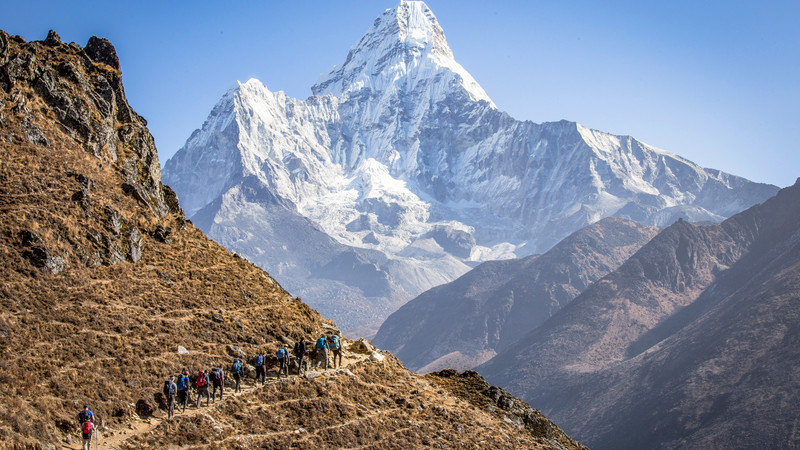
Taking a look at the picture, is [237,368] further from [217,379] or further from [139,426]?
[139,426]

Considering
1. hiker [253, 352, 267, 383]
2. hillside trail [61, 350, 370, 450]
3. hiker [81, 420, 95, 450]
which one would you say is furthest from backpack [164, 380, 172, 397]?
hiker [253, 352, 267, 383]

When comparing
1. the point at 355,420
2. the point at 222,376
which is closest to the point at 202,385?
the point at 222,376

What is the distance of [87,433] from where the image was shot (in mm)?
36062

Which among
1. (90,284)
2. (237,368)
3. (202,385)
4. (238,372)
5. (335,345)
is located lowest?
(202,385)

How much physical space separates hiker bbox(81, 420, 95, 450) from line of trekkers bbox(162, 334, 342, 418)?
238 inches

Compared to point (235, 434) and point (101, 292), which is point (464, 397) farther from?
point (101, 292)

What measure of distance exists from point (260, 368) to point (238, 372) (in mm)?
Answer: 1977

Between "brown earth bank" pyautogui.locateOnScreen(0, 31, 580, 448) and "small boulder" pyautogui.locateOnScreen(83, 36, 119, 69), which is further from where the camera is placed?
"small boulder" pyautogui.locateOnScreen(83, 36, 119, 69)

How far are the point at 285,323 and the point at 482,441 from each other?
54.8ft

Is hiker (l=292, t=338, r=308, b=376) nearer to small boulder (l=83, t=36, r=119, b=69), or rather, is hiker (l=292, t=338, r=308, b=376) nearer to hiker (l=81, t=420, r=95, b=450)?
hiker (l=81, t=420, r=95, b=450)

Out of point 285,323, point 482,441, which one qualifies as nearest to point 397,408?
point 482,441

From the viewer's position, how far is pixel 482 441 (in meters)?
55.2

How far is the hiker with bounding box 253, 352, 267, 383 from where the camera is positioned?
4803 centimetres

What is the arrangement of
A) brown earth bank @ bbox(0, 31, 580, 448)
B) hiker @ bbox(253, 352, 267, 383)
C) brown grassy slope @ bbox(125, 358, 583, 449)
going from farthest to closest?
1. hiker @ bbox(253, 352, 267, 383)
2. brown grassy slope @ bbox(125, 358, 583, 449)
3. brown earth bank @ bbox(0, 31, 580, 448)
